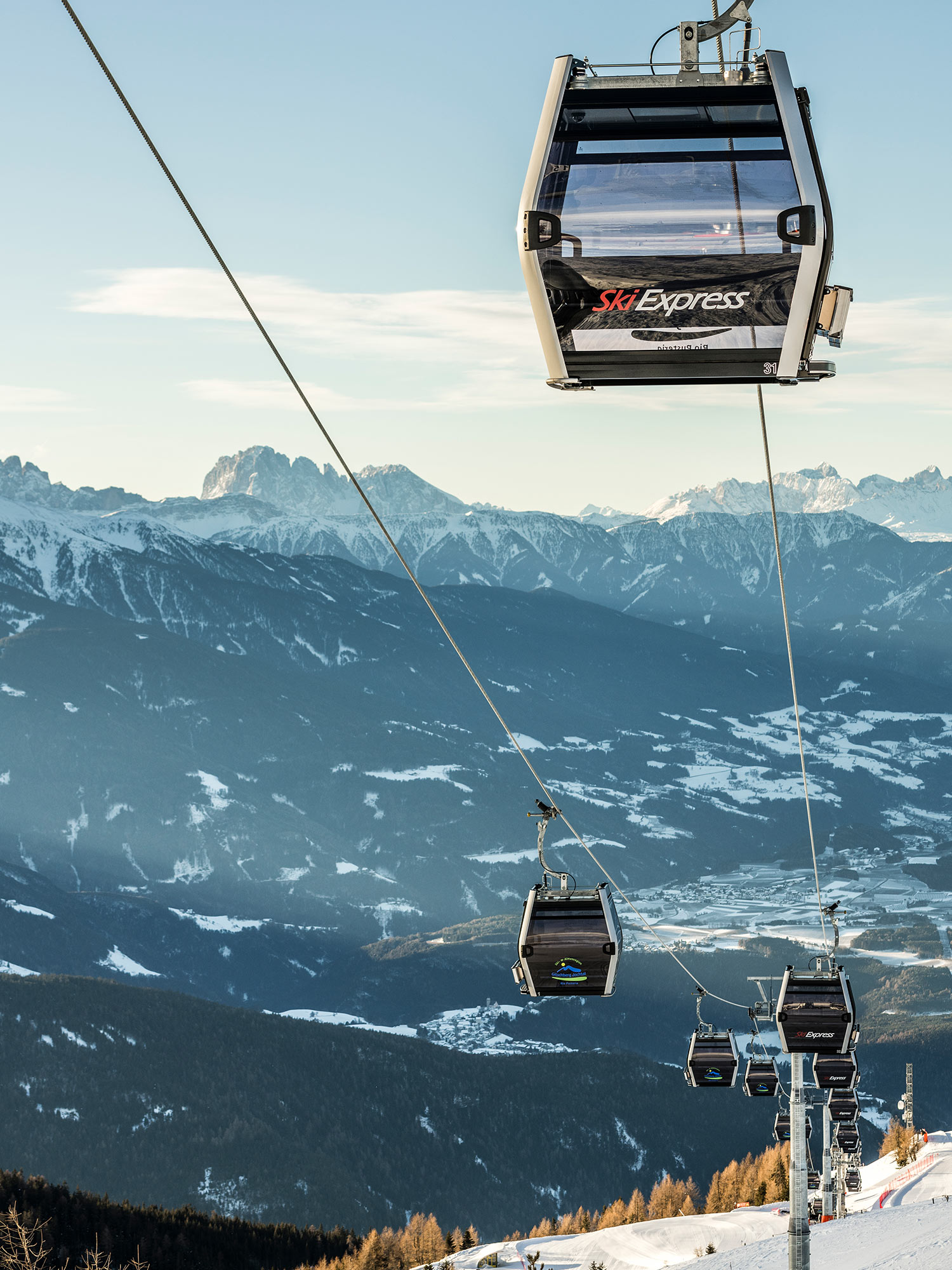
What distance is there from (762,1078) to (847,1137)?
25365 mm

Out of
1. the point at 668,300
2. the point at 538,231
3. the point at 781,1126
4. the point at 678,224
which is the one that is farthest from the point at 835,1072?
the point at 538,231

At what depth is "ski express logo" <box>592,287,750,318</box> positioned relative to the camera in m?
9.52

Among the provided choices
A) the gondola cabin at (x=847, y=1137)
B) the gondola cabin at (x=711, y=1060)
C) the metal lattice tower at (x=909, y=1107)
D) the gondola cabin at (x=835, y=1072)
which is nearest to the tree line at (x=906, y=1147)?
the metal lattice tower at (x=909, y=1107)

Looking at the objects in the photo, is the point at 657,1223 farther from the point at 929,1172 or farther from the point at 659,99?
the point at 659,99

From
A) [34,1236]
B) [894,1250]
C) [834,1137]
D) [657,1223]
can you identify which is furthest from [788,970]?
[34,1236]

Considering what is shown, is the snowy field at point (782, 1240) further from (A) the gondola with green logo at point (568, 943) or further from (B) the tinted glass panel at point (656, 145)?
(B) the tinted glass panel at point (656, 145)

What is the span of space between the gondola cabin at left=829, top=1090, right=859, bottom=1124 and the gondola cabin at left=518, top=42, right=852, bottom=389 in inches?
3089

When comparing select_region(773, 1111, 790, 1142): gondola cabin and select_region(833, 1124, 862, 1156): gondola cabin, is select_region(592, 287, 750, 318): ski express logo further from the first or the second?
select_region(773, 1111, 790, 1142): gondola cabin

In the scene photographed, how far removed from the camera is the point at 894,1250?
188ft

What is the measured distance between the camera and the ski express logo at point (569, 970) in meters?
25.5

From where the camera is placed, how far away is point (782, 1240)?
241ft

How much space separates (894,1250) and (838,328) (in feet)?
184

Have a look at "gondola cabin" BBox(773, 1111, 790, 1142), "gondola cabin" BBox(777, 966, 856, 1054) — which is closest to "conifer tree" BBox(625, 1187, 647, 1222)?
"gondola cabin" BBox(773, 1111, 790, 1142)

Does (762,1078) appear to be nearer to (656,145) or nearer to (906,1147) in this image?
(656,145)
